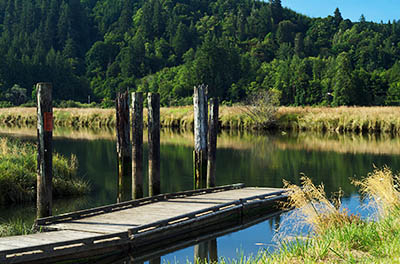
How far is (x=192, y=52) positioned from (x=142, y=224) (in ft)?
399

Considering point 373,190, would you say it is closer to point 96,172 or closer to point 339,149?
point 96,172

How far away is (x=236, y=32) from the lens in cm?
15675

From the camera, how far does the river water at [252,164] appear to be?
466 inches

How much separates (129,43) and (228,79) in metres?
45.4

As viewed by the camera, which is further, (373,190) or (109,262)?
(373,190)

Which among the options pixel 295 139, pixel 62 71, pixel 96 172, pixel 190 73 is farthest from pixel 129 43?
pixel 96 172

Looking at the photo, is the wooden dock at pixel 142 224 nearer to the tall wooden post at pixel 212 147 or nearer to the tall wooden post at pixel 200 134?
the tall wooden post at pixel 212 147

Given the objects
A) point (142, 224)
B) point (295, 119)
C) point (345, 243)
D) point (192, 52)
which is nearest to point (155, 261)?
point (142, 224)

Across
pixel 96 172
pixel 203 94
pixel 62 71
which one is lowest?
pixel 96 172

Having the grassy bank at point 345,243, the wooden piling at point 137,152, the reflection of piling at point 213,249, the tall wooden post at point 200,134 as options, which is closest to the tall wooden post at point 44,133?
the wooden piling at point 137,152

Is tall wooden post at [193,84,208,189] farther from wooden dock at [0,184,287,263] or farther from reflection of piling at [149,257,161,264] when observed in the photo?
reflection of piling at [149,257,161,264]

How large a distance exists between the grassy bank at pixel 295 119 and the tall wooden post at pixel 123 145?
89.9 feet

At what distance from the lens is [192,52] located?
423 feet

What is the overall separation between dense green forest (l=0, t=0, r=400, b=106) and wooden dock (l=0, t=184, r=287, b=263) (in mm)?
61205
